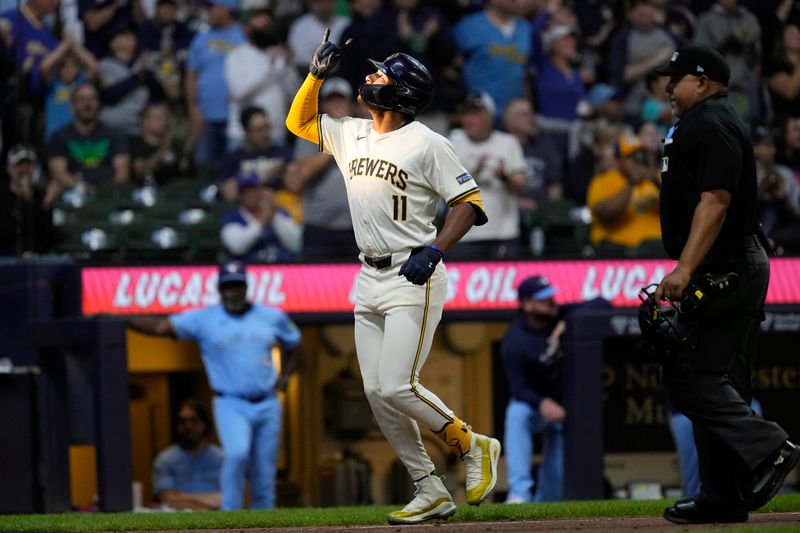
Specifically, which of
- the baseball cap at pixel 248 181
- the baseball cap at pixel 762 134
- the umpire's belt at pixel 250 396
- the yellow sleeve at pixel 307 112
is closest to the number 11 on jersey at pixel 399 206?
the yellow sleeve at pixel 307 112

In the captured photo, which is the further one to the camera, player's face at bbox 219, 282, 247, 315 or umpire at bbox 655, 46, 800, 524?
player's face at bbox 219, 282, 247, 315

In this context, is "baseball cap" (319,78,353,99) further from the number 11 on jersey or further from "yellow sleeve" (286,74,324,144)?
the number 11 on jersey

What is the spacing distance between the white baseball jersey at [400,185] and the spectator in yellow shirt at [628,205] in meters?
4.87

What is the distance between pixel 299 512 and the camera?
272 inches

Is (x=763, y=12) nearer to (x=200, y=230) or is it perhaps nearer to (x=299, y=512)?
(x=200, y=230)

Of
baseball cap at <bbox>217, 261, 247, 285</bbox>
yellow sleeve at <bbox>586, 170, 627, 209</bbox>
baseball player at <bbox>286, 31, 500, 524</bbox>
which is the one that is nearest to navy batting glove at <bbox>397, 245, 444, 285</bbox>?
baseball player at <bbox>286, 31, 500, 524</bbox>

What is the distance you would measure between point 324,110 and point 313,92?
4.88m

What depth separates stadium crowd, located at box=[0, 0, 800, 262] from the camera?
33.6 feet

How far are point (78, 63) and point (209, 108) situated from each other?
1.02m

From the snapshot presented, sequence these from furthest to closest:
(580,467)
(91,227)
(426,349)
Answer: (91,227), (580,467), (426,349)

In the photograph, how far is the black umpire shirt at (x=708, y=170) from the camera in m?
4.97

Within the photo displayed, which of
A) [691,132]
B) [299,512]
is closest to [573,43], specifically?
[299,512]

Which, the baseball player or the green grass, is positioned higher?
the baseball player

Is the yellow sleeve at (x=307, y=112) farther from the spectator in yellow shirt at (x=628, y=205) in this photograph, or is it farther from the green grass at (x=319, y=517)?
the spectator in yellow shirt at (x=628, y=205)
